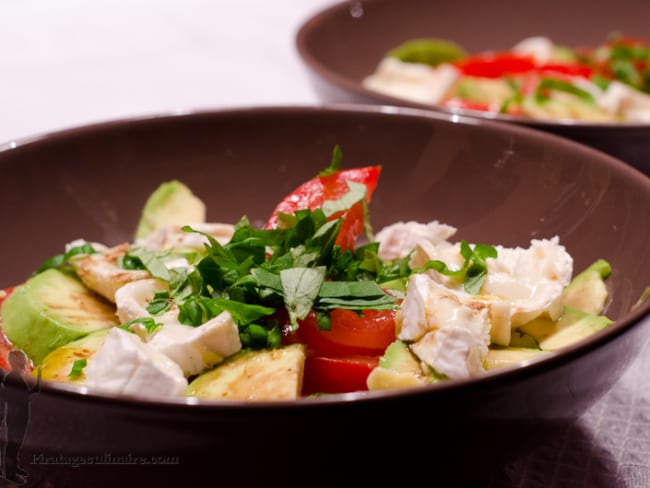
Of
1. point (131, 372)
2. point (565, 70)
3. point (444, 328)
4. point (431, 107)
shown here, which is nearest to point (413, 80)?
point (565, 70)

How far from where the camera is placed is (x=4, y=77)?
112 inches

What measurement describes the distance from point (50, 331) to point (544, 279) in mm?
653

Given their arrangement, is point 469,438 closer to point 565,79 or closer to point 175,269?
point 175,269

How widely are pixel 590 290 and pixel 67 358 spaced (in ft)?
2.31

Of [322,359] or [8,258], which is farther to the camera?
[8,258]

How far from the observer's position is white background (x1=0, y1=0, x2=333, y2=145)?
266 cm

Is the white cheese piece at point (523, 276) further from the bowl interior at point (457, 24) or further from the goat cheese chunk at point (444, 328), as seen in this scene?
the bowl interior at point (457, 24)

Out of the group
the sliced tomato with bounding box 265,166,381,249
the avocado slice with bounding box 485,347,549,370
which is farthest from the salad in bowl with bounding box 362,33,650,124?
the avocado slice with bounding box 485,347,549,370

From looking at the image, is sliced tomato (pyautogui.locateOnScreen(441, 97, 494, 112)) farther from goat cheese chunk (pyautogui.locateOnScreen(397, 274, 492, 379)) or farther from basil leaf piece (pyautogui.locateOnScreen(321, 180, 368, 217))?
goat cheese chunk (pyautogui.locateOnScreen(397, 274, 492, 379))

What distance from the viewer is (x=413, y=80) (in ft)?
7.84

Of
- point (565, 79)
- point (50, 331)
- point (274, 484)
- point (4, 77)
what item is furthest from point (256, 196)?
point (4, 77)

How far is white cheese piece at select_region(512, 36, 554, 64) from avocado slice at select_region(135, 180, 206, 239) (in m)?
1.30

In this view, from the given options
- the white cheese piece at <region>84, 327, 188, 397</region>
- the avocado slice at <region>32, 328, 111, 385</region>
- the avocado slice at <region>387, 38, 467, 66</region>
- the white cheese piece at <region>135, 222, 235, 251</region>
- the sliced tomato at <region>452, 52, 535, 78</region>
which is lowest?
the sliced tomato at <region>452, 52, 535, 78</region>

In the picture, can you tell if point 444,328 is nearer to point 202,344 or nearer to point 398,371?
A: point 398,371
